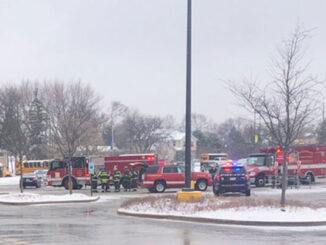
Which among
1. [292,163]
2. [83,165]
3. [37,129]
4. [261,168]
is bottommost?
[261,168]

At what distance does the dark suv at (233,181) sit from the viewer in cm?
2784

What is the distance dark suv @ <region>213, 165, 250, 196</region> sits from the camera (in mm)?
27844

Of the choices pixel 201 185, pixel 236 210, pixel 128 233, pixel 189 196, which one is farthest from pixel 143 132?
pixel 128 233

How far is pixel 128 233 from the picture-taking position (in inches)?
555

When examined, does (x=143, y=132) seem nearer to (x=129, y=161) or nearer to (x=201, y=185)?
(x=129, y=161)

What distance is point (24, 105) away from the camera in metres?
74.1

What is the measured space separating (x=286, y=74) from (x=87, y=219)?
27.6ft

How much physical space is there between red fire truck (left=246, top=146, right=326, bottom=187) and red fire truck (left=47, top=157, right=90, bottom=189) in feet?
38.7

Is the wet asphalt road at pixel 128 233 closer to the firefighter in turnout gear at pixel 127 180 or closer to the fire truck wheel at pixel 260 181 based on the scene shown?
the firefighter in turnout gear at pixel 127 180

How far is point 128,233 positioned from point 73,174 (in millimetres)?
26288

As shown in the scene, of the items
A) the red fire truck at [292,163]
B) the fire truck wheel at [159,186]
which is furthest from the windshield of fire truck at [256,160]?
the fire truck wheel at [159,186]

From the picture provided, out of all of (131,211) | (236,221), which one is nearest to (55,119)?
(131,211)

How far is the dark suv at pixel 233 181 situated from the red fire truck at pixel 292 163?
832 cm

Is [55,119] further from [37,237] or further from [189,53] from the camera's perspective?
[37,237]
